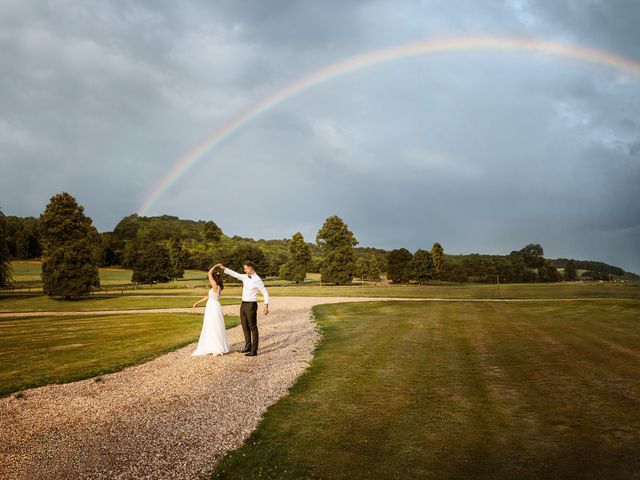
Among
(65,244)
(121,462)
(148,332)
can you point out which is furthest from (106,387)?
(65,244)

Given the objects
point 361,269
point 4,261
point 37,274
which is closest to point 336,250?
point 361,269

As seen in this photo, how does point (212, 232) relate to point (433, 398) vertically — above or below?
above

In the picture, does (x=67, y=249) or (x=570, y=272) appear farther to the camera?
(x=570, y=272)

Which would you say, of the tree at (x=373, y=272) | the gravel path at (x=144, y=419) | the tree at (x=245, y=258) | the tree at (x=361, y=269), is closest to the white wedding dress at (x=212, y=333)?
the gravel path at (x=144, y=419)

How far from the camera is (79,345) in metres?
16.0

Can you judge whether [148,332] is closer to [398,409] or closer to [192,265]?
→ [398,409]

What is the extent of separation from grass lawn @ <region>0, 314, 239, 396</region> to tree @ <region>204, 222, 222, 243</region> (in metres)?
127

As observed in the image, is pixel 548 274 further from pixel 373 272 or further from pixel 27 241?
pixel 27 241

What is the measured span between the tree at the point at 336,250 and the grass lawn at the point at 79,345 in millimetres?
60123

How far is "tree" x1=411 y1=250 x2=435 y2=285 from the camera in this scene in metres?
101

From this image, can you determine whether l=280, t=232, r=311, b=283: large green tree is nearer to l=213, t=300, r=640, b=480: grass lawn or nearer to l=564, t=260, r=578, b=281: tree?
l=213, t=300, r=640, b=480: grass lawn

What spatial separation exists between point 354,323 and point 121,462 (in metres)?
16.9

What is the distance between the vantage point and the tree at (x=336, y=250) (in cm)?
8456

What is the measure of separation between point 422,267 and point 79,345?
302 ft
